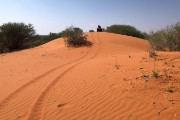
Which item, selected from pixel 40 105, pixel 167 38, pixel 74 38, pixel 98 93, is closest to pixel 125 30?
pixel 74 38

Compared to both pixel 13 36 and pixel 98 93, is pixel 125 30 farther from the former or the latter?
pixel 98 93

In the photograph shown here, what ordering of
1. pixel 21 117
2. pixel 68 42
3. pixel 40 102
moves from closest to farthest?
pixel 21 117
pixel 40 102
pixel 68 42

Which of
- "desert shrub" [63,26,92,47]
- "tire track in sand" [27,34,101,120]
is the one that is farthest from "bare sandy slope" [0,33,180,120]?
"desert shrub" [63,26,92,47]

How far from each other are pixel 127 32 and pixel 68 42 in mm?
12498

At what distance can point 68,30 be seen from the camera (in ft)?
68.5

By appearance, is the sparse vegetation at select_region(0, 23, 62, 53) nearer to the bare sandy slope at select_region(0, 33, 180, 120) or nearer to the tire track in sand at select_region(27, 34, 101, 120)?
the bare sandy slope at select_region(0, 33, 180, 120)

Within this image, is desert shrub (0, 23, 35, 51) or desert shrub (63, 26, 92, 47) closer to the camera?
desert shrub (63, 26, 92, 47)

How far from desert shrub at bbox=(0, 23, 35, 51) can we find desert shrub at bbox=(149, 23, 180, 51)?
49.9 ft

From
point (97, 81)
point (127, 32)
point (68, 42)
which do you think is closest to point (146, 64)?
point (97, 81)

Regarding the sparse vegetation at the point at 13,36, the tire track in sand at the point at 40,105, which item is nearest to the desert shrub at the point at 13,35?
the sparse vegetation at the point at 13,36

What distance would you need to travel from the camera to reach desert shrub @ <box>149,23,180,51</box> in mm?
14730

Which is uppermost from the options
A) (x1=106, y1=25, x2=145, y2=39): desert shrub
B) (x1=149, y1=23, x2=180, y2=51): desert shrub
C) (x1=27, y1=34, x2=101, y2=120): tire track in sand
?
(x1=106, y1=25, x2=145, y2=39): desert shrub

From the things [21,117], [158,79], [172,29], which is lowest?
[21,117]

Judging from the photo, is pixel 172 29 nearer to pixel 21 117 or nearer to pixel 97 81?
pixel 97 81
